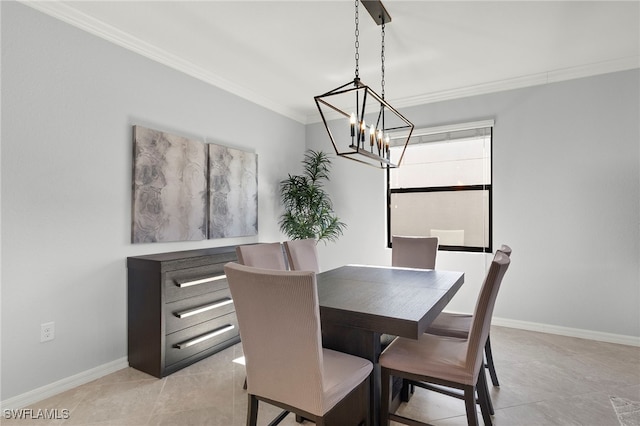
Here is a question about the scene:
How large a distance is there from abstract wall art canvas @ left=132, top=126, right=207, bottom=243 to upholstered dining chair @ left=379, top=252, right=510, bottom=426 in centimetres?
214

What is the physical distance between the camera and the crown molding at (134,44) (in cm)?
229

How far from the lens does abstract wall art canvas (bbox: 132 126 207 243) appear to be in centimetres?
278

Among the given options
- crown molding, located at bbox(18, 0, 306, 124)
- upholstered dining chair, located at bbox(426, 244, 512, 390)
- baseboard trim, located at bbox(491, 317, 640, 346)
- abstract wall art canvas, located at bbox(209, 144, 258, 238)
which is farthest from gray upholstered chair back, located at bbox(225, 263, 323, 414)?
baseboard trim, located at bbox(491, 317, 640, 346)

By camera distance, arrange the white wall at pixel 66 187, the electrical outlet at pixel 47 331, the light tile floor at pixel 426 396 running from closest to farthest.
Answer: the light tile floor at pixel 426 396
the white wall at pixel 66 187
the electrical outlet at pixel 47 331

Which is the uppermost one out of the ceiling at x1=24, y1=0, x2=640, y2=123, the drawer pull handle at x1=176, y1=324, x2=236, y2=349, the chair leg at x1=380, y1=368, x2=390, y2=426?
the ceiling at x1=24, y1=0, x2=640, y2=123

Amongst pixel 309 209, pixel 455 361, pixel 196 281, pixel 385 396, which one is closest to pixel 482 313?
pixel 455 361

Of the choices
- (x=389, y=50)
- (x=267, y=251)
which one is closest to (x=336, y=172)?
(x=389, y=50)

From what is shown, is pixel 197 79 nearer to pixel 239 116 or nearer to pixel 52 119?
pixel 239 116

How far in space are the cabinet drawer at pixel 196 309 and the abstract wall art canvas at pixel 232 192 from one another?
26.7 inches

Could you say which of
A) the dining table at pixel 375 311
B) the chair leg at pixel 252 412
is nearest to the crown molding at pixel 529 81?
the dining table at pixel 375 311

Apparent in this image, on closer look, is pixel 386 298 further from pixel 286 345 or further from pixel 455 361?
pixel 286 345

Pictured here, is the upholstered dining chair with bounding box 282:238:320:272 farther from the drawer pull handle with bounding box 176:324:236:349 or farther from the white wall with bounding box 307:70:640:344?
the white wall with bounding box 307:70:640:344

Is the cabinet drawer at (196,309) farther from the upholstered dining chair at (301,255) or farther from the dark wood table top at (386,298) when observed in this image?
the dark wood table top at (386,298)

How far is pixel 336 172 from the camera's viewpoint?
4.70 metres
